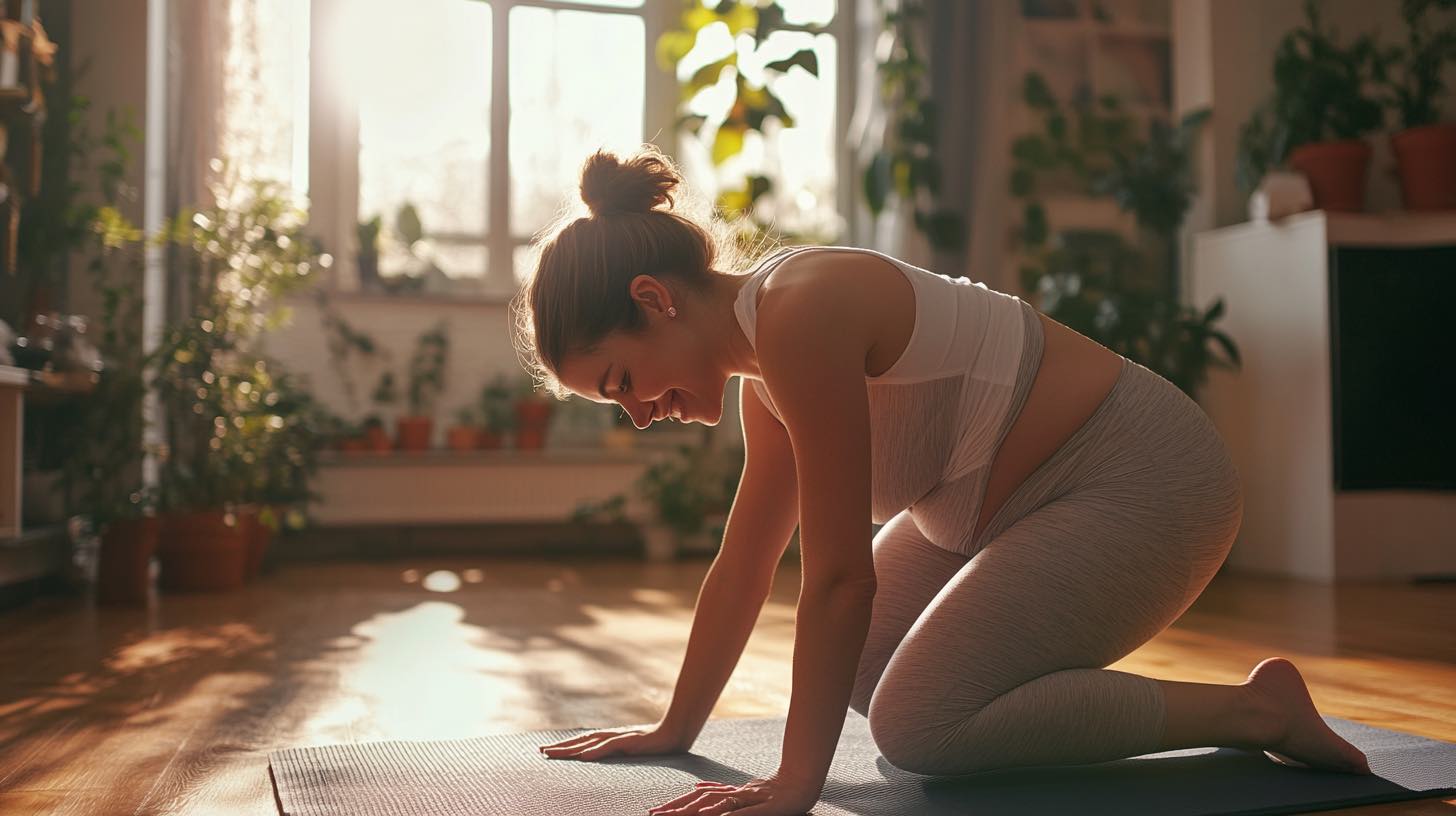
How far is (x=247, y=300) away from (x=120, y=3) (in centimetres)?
100

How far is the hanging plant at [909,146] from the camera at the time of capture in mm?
5051

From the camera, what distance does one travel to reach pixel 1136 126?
523 cm

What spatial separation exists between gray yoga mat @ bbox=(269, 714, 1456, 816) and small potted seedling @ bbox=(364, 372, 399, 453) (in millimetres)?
3384

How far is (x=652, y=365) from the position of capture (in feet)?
4.66

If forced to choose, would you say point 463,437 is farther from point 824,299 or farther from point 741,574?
point 824,299

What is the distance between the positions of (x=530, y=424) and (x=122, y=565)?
1.95 meters

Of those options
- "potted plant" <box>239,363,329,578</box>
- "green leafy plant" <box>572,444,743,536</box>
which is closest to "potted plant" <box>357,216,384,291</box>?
"potted plant" <box>239,363,329,578</box>

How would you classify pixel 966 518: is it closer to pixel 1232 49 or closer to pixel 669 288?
pixel 669 288

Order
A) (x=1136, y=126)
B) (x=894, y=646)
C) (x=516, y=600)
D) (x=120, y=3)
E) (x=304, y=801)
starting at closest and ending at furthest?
(x=304, y=801) → (x=894, y=646) → (x=516, y=600) → (x=120, y=3) → (x=1136, y=126)

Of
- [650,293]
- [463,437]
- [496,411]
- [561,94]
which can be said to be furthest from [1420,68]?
[650,293]

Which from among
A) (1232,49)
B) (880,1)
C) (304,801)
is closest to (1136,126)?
(1232,49)

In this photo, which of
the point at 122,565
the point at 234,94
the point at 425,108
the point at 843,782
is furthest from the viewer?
the point at 425,108

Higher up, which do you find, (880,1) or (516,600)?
(880,1)

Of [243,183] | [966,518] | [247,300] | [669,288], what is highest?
[243,183]
